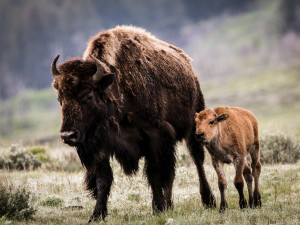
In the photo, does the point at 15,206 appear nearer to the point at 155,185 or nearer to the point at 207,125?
the point at 155,185

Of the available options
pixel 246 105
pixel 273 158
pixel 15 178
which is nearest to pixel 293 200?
pixel 273 158

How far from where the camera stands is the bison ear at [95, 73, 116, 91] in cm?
700

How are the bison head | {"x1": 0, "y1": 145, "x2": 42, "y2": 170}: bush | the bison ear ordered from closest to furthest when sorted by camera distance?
the bison head < the bison ear < {"x1": 0, "y1": 145, "x2": 42, "y2": 170}: bush

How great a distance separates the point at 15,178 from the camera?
37.4ft

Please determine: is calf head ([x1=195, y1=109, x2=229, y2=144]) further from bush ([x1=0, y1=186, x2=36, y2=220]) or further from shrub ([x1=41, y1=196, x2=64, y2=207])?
shrub ([x1=41, y1=196, x2=64, y2=207])

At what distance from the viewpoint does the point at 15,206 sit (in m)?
7.39

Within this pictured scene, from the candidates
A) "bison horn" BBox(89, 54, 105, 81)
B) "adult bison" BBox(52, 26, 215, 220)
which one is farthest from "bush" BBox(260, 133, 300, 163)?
"bison horn" BBox(89, 54, 105, 81)

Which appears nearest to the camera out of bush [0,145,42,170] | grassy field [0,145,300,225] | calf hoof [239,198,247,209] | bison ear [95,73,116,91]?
grassy field [0,145,300,225]

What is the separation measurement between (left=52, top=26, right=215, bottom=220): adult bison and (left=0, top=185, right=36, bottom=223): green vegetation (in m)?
1.07

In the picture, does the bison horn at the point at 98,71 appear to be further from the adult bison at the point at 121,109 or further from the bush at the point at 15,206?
the bush at the point at 15,206

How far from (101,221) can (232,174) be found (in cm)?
514

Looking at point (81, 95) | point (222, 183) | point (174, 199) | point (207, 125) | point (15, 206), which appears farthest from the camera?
point (174, 199)

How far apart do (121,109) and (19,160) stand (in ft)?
24.5

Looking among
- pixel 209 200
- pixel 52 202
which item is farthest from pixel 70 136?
pixel 209 200
